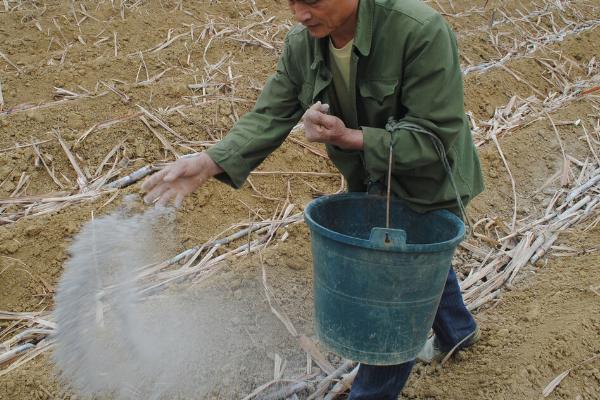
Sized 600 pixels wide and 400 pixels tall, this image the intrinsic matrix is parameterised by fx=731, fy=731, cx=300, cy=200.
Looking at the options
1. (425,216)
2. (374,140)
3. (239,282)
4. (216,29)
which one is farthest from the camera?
(216,29)

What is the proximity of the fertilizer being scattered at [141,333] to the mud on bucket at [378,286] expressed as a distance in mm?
1007

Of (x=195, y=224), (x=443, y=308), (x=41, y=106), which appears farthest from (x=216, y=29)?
(x=443, y=308)

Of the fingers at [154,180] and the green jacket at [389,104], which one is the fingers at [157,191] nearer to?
the fingers at [154,180]

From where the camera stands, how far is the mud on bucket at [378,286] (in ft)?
7.89

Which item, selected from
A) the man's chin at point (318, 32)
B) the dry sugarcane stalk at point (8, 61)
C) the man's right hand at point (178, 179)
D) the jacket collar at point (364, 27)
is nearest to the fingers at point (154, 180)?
the man's right hand at point (178, 179)

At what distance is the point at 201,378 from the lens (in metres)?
3.46

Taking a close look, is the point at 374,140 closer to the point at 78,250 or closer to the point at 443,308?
the point at 443,308

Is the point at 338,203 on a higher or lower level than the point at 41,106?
higher

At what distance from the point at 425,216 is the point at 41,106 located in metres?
4.00

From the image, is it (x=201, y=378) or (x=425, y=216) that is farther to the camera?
(x=201, y=378)

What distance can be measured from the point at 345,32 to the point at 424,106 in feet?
1.34

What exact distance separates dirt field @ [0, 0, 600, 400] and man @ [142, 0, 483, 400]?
106 centimetres

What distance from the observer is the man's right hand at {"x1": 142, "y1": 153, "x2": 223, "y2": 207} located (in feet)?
8.81

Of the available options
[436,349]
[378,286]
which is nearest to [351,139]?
[378,286]
